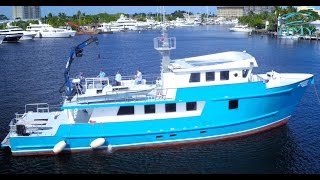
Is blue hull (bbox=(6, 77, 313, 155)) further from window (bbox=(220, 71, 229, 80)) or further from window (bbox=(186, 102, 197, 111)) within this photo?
window (bbox=(220, 71, 229, 80))

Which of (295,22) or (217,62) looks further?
(295,22)

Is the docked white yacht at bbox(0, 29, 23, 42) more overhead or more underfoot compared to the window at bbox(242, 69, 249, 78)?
more overhead

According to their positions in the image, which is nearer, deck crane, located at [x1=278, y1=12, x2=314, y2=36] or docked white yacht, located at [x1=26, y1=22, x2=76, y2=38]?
deck crane, located at [x1=278, y1=12, x2=314, y2=36]

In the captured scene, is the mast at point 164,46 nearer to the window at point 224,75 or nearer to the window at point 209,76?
the window at point 209,76

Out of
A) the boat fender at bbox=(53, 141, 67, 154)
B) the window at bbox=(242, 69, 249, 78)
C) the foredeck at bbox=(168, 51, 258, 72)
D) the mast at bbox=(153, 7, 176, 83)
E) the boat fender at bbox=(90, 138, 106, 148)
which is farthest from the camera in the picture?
the window at bbox=(242, 69, 249, 78)

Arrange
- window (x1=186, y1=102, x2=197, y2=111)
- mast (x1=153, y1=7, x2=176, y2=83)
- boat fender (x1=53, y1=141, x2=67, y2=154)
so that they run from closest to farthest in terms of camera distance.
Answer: boat fender (x1=53, y1=141, x2=67, y2=154), window (x1=186, y1=102, x2=197, y2=111), mast (x1=153, y1=7, x2=176, y2=83)

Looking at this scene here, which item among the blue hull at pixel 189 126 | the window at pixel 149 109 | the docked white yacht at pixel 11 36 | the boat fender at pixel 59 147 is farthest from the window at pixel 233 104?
the docked white yacht at pixel 11 36

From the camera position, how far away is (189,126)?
17.0 meters

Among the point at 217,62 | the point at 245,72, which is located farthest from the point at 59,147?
the point at 245,72

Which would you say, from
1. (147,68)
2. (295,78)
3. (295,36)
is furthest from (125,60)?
(295,36)

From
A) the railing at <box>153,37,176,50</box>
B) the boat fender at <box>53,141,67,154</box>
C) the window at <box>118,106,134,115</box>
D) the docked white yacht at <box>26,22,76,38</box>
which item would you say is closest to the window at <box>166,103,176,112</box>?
the window at <box>118,106,134,115</box>

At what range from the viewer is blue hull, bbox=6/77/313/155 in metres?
16.3

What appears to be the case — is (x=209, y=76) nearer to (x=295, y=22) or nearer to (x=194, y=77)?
(x=194, y=77)

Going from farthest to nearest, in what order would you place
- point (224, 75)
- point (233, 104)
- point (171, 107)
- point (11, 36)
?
point (11, 36), point (224, 75), point (233, 104), point (171, 107)
